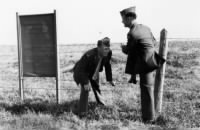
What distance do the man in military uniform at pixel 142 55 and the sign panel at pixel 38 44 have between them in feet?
6.62

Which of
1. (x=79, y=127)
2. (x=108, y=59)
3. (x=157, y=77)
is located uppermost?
(x=108, y=59)

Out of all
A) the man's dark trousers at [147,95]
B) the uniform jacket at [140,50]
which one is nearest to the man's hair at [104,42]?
the uniform jacket at [140,50]

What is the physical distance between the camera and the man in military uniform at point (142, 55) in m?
3.71

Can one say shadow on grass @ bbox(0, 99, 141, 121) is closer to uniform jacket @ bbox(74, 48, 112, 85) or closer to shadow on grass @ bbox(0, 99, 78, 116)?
shadow on grass @ bbox(0, 99, 78, 116)

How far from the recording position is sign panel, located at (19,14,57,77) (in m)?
5.16

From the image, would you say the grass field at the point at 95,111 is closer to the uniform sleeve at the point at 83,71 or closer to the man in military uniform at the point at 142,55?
the man in military uniform at the point at 142,55

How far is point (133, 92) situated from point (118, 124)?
2146mm

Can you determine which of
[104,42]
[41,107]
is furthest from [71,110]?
[104,42]

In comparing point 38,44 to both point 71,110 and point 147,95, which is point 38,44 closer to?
point 71,110

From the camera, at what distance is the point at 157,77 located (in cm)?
441

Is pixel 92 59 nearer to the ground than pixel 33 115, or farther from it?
farther from it

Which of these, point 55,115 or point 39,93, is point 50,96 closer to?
point 39,93

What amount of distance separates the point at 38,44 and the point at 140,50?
265cm

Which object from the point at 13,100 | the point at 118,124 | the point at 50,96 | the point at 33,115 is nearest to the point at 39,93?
the point at 50,96
